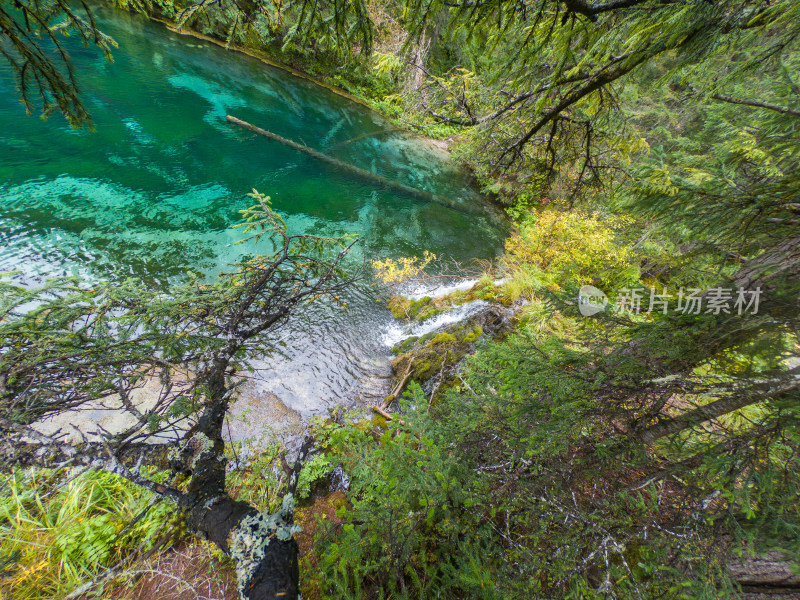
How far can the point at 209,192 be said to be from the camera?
8656 mm

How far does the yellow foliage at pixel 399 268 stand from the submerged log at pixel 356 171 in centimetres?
415

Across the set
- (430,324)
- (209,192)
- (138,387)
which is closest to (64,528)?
(138,387)

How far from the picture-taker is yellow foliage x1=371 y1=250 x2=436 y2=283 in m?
8.17

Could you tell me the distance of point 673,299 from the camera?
2039 millimetres

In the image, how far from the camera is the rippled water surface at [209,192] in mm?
5973

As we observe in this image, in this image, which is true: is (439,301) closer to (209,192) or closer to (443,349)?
(443,349)

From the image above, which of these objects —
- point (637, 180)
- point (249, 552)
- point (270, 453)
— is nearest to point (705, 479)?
point (637, 180)

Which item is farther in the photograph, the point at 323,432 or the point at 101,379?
the point at 323,432

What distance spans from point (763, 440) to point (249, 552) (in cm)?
352

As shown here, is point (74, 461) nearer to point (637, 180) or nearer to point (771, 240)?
point (637, 180)

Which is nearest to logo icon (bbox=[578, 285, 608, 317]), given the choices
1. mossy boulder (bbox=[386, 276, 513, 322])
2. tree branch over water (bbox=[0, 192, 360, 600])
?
tree branch over water (bbox=[0, 192, 360, 600])

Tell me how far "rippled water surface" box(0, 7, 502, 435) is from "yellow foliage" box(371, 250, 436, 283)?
0.42 m

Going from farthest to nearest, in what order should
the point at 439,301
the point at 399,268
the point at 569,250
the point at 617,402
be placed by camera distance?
1. the point at 399,268
2. the point at 439,301
3. the point at 569,250
4. the point at 617,402

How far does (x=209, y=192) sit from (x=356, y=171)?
5455 mm
